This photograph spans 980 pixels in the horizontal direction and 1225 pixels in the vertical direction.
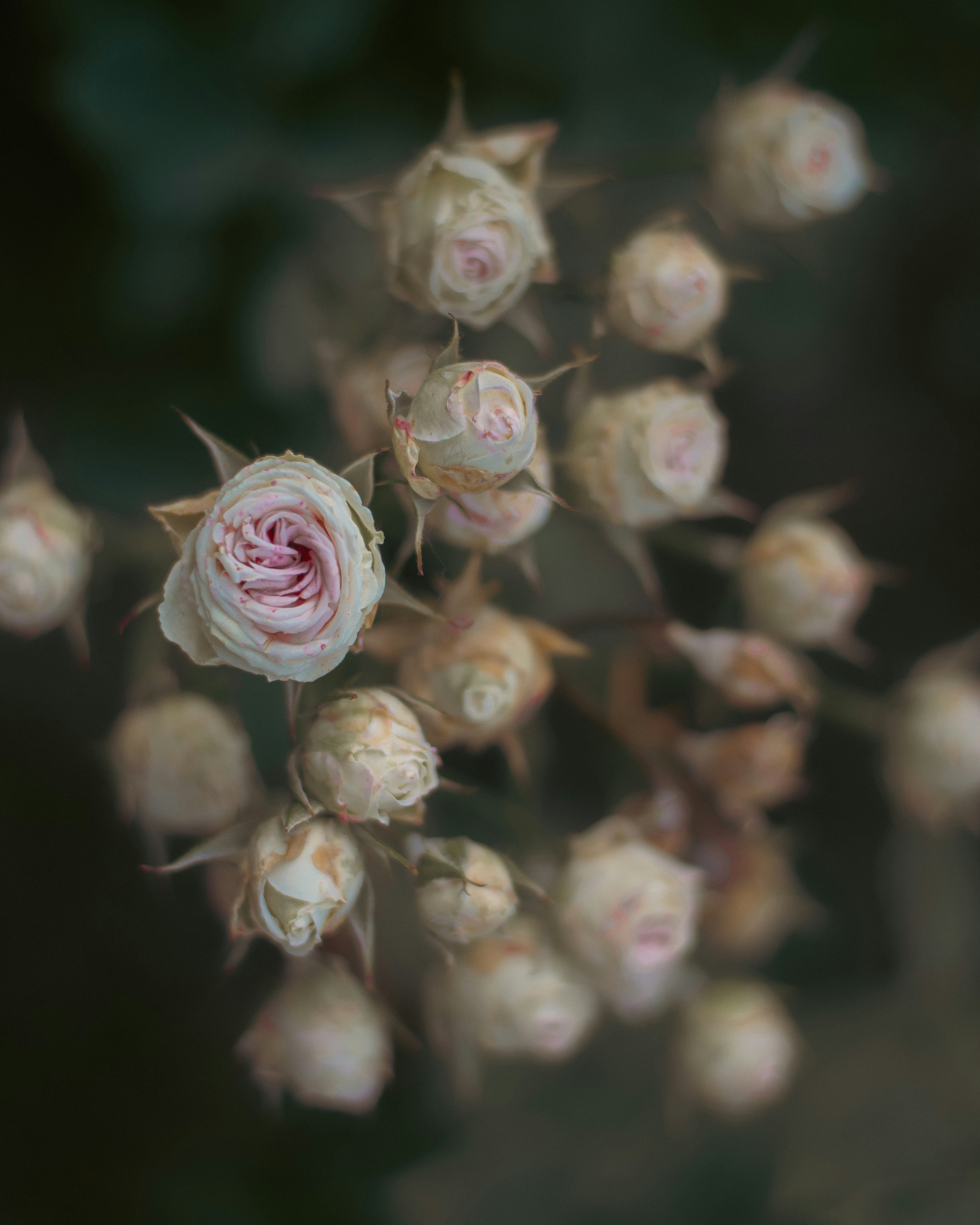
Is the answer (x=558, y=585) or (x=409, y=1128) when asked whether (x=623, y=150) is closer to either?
(x=558, y=585)

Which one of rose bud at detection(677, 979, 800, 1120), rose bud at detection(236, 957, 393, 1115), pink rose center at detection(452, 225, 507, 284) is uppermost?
pink rose center at detection(452, 225, 507, 284)

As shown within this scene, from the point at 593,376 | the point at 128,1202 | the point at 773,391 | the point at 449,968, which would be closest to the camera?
the point at 449,968

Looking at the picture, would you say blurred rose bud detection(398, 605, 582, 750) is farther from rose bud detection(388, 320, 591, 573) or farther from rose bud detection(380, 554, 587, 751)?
rose bud detection(388, 320, 591, 573)

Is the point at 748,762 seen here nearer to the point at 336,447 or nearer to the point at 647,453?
the point at 647,453

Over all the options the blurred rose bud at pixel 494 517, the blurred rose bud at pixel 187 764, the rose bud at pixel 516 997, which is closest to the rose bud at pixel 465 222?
the blurred rose bud at pixel 494 517

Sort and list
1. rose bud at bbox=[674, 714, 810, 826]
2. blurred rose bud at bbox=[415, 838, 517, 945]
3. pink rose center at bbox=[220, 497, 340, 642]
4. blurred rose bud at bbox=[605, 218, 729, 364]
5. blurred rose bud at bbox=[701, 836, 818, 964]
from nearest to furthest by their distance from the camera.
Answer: pink rose center at bbox=[220, 497, 340, 642]
blurred rose bud at bbox=[415, 838, 517, 945]
blurred rose bud at bbox=[605, 218, 729, 364]
rose bud at bbox=[674, 714, 810, 826]
blurred rose bud at bbox=[701, 836, 818, 964]

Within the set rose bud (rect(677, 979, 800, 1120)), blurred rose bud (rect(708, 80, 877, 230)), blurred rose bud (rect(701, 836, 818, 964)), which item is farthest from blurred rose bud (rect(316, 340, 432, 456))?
rose bud (rect(677, 979, 800, 1120))

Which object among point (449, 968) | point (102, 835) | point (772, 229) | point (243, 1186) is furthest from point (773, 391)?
point (243, 1186)
